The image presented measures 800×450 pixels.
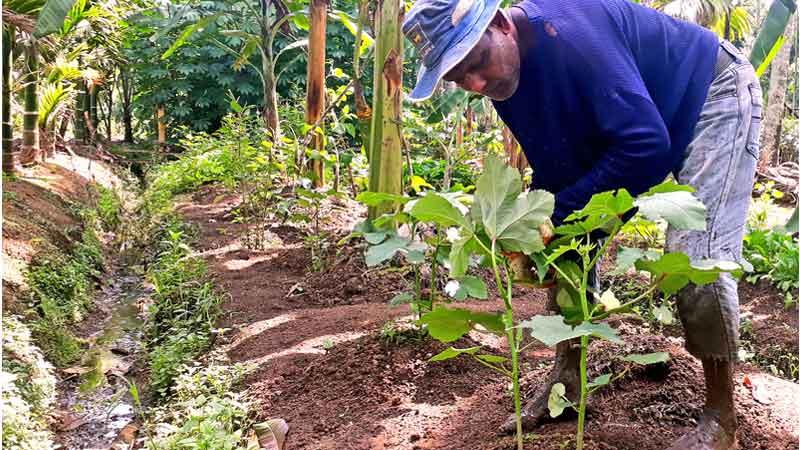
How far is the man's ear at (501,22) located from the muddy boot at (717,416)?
3.36 feet

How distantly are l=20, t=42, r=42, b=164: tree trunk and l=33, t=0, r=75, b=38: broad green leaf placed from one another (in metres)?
3.73

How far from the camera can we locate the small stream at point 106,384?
3.30 meters

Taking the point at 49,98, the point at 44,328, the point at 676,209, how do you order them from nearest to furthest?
the point at 676,209
the point at 44,328
the point at 49,98

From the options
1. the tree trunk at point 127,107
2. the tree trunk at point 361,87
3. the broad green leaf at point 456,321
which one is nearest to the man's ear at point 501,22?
the broad green leaf at point 456,321

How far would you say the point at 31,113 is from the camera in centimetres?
800

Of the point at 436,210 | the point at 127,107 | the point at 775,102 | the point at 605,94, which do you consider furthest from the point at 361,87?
the point at 127,107

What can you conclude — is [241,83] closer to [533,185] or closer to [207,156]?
[207,156]

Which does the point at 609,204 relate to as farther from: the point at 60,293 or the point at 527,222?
the point at 60,293

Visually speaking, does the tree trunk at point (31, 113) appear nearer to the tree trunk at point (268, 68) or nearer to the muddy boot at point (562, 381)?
the tree trunk at point (268, 68)

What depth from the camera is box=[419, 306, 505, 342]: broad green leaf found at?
1.63 metres

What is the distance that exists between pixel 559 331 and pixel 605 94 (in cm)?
61

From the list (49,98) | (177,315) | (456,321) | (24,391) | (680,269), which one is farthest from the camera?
(49,98)

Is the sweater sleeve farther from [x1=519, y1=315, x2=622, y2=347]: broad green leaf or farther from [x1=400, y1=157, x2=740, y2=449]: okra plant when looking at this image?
[x1=519, y1=315, x2=622, y2=347]: broad green leaf

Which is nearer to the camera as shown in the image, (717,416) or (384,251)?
(717,416)
